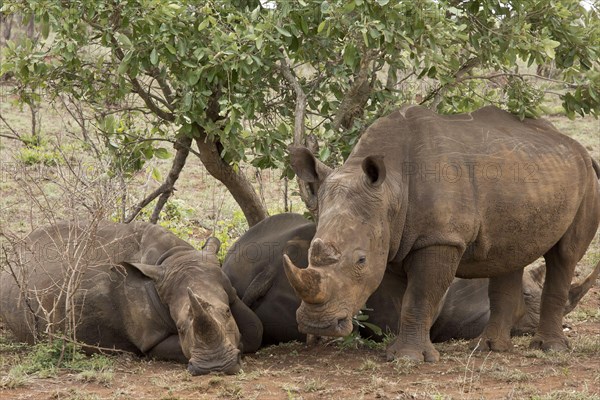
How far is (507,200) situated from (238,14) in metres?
2.78

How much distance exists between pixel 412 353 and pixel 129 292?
249 centimetres

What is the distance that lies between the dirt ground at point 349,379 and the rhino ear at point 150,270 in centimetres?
71

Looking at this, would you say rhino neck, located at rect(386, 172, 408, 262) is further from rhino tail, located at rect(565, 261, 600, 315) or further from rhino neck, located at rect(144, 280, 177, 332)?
rhino tail, located at rect(565, 261, 600, 315)

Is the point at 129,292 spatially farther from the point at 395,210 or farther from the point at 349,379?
the point at 395,210

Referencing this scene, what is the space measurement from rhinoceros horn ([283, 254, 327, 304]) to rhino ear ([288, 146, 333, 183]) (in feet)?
3.93

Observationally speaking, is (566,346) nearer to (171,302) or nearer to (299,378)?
(299,378)

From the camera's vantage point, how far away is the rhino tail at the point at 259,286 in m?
9.55

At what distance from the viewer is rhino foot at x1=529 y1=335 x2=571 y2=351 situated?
29.8ft

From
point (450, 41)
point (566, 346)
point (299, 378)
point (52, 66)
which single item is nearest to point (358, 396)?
point (299, 378)

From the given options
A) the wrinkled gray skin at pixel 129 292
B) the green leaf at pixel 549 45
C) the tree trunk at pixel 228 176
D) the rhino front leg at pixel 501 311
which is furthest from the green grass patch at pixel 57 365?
the green leaf at pixel 549 45

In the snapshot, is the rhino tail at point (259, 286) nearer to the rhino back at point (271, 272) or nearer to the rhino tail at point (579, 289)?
the rhino back at point (271, 272)

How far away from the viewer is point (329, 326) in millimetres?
7539

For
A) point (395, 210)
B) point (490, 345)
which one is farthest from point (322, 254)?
point (490, 345)

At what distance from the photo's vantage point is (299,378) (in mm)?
7699
